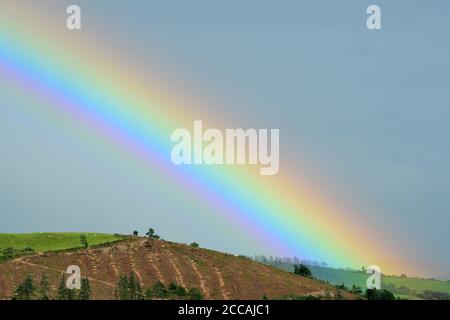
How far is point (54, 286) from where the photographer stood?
99.1m

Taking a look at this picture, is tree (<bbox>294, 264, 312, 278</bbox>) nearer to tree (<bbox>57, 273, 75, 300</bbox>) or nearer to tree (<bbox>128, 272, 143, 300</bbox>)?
tree (<bbox>128, 272, 143, 300</bbox>)

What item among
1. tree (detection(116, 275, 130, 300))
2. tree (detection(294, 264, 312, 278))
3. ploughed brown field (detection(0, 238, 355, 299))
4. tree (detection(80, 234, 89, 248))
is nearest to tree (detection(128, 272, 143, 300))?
tree (detection(116, 275, 130, 300))

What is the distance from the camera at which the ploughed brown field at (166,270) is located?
109m

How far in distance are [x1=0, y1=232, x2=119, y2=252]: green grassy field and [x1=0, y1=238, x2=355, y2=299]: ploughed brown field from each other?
6.07 meters

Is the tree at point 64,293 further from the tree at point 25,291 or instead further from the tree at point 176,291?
the tree at point 176,291

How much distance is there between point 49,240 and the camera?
135625mm

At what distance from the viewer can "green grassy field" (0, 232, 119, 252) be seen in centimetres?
12850

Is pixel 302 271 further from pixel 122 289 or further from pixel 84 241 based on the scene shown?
pixel 122 289

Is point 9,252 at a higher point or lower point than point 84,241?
lower

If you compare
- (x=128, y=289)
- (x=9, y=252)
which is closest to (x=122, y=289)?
(x=128, y=289)

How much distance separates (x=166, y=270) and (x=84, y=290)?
2422cm
